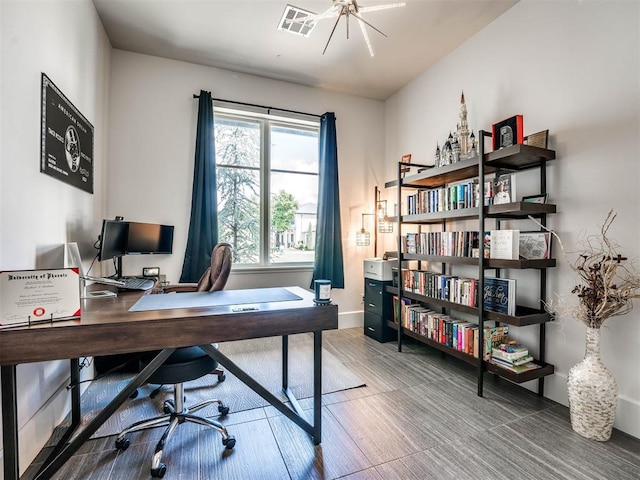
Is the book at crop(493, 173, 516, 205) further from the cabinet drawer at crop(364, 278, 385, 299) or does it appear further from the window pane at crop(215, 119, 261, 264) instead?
the window pane at crop(215, 119, 261, 264)

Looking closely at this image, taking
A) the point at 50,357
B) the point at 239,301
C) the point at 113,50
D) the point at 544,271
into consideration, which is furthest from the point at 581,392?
the point at 113,50

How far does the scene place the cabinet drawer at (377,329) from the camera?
3619 millimetres

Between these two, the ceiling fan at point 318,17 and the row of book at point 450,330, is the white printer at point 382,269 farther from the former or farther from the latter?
the ceiling fan at point 318,17

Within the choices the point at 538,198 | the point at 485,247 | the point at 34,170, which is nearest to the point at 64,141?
the point at 34,170

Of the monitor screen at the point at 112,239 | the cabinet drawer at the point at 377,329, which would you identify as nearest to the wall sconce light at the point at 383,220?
the cabinet drawer at the point at 377,329

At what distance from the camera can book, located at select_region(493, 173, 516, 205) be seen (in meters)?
2.35

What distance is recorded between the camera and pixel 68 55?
2.19 metres

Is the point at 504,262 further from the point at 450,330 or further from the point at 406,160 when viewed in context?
the point at 406,160

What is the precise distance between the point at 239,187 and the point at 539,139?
311 centimetres

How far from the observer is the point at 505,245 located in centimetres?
230

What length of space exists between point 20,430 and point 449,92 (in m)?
4.28

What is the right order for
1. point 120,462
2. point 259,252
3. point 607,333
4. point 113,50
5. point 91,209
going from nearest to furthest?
1. point 120,462
2. point 607,333
3. point 91,209
4. point 113,50
5. point 259,252

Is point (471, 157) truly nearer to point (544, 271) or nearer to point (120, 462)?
point (544, 271)

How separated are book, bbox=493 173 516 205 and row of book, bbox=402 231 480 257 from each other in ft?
1.02
